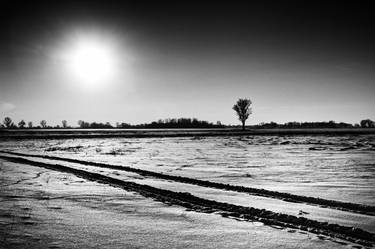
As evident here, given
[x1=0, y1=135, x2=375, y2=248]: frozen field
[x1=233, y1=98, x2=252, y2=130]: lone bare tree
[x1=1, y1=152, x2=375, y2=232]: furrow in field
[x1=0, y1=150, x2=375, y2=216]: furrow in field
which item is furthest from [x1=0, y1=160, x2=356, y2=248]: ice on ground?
[x1=233, y1=98, x2=252, y2=130]: lone bare tree

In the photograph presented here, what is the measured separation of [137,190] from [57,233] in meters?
3.53

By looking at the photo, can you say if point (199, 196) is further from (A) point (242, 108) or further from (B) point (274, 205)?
(A) point (242, 108)

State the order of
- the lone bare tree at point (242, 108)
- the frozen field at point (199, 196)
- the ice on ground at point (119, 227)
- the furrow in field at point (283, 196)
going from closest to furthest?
the ice on ground at point (119, 227)
the frozen field at point (199, 196)
the furrow in field at point (283, 196)
the lone bare tree at point (242, 108)

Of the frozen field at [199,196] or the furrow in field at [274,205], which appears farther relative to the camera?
the furrow in field at [274,205]

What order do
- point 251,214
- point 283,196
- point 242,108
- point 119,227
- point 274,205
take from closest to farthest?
point 119,227
point 251,214
point 274,205
point 283,196
point 242,108

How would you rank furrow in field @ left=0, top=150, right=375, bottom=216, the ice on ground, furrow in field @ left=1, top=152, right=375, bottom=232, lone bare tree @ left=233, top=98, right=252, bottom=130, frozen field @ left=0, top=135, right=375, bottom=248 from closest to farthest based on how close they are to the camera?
1. the ice on ground
2. frozen field @ left=0, top=135, right=375, bottom=248
3. furrow in field @ left=1, top=152, right=375, bottom=232
4. furrow in field @ left=0, top=150, right=375, bottom=216
5. lone bare tree @ left=233, top=98, right=252, bottom=130

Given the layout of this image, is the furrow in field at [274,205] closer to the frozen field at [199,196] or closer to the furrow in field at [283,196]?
the frozen field at [199,196]

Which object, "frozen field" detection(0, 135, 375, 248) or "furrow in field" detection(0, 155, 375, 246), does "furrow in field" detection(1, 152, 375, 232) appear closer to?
"frozen field" detection(0, 135, 375, 248)

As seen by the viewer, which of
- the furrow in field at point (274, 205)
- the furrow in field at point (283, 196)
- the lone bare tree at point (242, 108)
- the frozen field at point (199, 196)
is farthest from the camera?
the lone bare tree at point (242, 108)

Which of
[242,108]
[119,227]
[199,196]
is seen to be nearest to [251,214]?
[199,196]

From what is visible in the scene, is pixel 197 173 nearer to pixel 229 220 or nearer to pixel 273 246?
pixel 229 220

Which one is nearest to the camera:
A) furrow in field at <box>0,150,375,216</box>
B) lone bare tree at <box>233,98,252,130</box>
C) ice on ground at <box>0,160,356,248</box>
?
ice on ground at <box>0,160,356,248</box>

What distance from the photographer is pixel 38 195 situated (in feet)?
24.5

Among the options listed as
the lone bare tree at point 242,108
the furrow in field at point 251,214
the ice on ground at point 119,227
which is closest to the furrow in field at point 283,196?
the furrow in field at point 251,214
